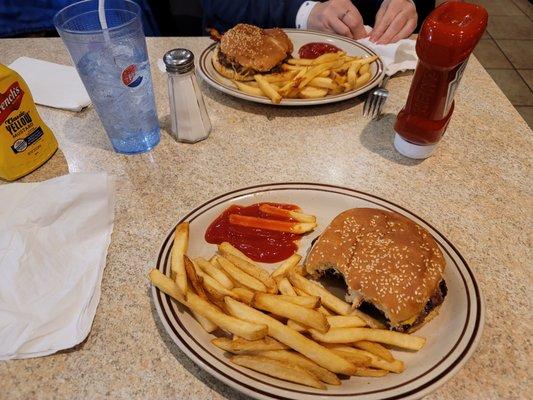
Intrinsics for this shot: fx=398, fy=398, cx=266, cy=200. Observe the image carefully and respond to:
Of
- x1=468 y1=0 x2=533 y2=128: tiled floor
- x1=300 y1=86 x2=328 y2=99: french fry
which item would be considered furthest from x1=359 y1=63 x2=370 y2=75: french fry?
x1=468 y1=0 x2=533 y2=128: tiled floor

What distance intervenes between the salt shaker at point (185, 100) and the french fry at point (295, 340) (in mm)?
849

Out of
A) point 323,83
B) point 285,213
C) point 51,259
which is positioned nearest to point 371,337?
point 285,213

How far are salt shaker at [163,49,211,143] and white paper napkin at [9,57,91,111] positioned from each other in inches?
19.9

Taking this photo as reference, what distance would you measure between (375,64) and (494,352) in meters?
1.42

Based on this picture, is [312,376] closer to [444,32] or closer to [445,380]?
[445,380]

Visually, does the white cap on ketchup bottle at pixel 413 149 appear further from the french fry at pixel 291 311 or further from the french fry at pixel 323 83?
the french fry at pixel 291 311

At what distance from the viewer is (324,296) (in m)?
0.99

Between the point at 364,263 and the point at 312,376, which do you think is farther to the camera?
the point at 364,263

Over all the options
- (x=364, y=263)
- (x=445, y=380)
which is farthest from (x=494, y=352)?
(x=364, y=263)

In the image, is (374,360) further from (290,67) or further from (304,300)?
(290,67)

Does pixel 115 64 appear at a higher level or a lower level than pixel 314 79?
higher

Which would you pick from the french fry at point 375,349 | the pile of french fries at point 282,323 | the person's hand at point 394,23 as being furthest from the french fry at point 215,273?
the person's hand at point 394,23

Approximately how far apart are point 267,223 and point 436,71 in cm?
72

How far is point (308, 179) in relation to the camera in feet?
4.74
